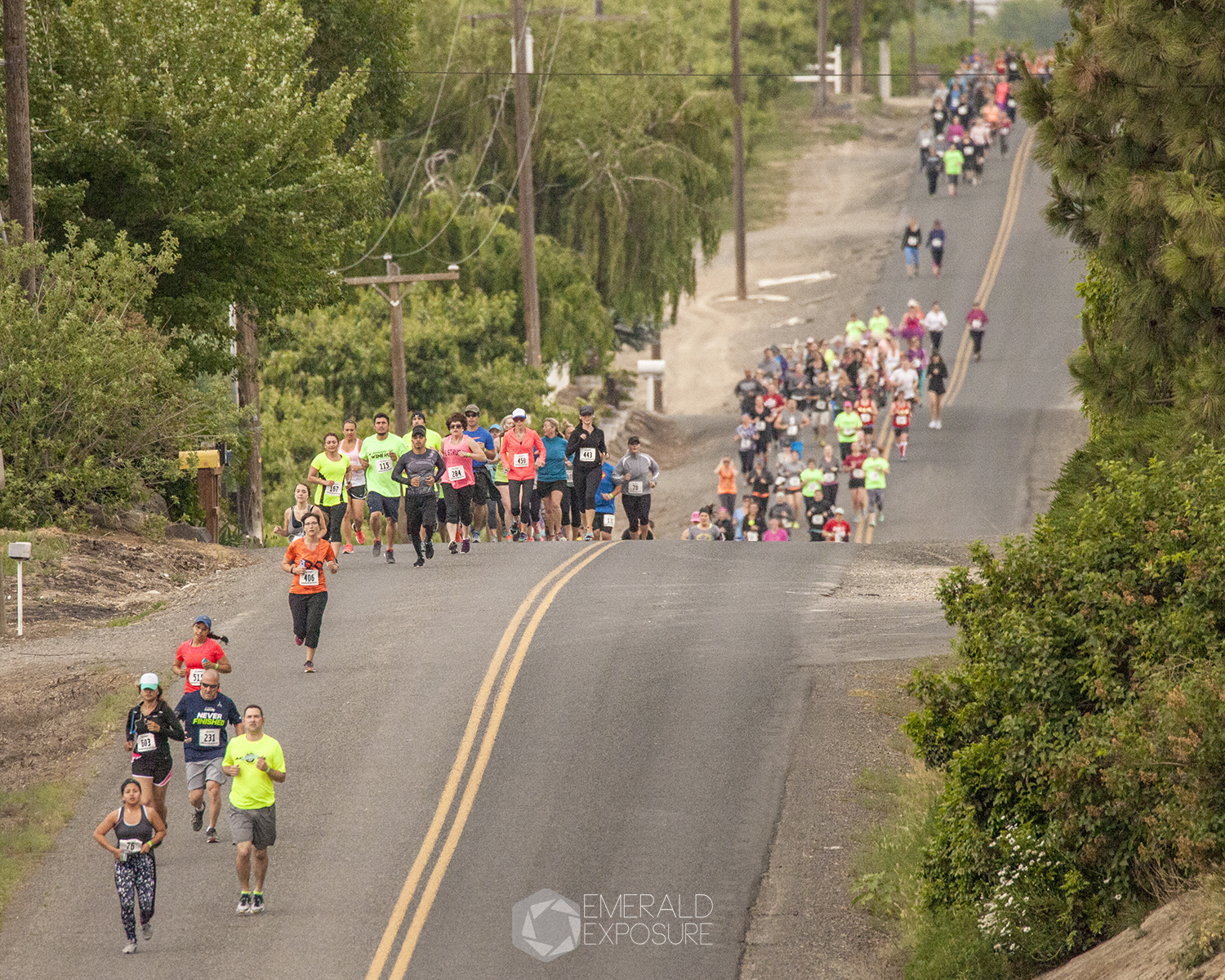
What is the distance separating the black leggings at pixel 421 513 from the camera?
20500 mm

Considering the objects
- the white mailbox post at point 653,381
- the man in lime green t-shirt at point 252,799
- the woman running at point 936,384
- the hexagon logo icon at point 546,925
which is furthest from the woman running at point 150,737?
the white mailbox post at point 653,381

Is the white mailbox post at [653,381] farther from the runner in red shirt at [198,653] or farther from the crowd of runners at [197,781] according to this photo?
the crowd of runners at [197,781]

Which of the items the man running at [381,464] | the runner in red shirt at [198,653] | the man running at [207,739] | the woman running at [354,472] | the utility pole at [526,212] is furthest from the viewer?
the utility pole at [526,212]

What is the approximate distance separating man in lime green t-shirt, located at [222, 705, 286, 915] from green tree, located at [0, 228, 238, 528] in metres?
9.28

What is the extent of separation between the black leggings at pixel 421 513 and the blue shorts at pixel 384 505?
528 mm

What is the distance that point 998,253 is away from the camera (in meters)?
56.8

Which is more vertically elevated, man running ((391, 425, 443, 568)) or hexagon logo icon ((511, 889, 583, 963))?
man running ((391, 425, 443, 568))

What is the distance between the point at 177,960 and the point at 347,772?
3252 mm

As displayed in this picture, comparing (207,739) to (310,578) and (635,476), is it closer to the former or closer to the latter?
(310,578)

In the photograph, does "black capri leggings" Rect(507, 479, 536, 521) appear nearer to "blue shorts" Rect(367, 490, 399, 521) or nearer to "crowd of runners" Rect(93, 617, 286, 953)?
"blue shorts" Rect(367, 490, 399, 521)

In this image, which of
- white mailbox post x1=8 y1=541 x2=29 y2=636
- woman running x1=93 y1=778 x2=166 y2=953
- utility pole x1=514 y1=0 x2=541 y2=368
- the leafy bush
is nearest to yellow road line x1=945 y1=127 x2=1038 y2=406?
utility pole x1=514 y1=0 x2=541 y2=368

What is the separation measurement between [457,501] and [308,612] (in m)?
5.18

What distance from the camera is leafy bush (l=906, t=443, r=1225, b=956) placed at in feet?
35.5

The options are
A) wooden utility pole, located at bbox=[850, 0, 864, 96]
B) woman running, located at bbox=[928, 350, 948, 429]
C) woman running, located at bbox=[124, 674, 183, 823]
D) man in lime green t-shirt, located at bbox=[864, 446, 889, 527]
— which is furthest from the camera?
wooden utility pole, located at bbox=[850, 0, 864, 96]
